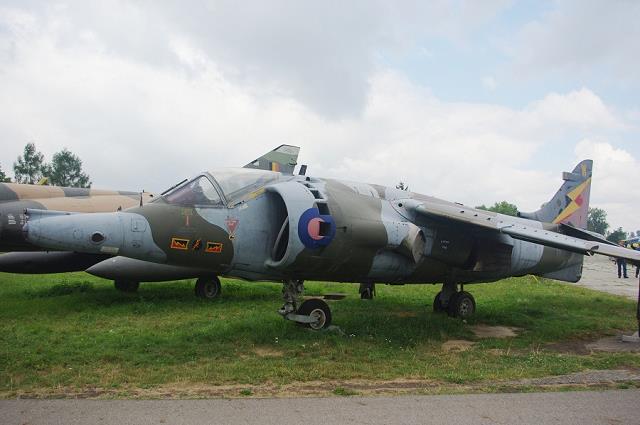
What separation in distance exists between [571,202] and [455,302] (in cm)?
494

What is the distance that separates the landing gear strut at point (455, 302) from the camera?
11398 mm

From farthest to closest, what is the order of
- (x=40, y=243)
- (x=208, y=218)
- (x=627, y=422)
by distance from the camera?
(x=208, y=218), (x=40, y=243), (x=627, y=422)

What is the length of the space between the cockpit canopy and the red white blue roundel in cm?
112

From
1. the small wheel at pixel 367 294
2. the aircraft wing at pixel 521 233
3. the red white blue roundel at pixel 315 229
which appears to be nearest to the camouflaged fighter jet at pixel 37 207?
the small wheel at pixel 367 294

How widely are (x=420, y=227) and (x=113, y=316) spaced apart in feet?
21.8

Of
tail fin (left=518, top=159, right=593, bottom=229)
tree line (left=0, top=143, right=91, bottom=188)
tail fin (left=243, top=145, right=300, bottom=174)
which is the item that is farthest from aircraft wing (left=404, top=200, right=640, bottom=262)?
tree line (left=0, top=143, right=91, bottom=188)

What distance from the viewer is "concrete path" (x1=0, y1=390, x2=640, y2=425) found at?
443 cm

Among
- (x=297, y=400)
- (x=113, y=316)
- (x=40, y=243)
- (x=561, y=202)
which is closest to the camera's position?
(x=297, y=400)

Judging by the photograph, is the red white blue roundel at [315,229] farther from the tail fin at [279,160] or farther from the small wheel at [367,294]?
the tail fin at [279,160]

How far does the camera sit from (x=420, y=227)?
947 cm

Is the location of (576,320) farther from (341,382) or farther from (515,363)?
(341,382)

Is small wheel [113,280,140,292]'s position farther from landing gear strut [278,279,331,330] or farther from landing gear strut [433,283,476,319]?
landing gear strut [433,283,476,319]

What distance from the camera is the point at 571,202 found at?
13.6 meters

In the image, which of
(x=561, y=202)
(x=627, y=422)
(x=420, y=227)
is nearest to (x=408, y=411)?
(x=627, y=422)
